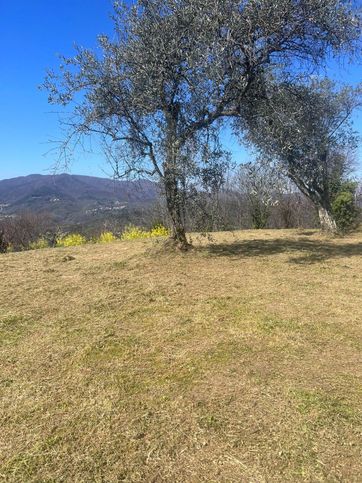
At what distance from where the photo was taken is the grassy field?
2.31 meters

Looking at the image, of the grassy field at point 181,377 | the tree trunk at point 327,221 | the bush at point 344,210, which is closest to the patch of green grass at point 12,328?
the grassy field at point 181,377

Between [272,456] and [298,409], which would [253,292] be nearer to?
[298,409]

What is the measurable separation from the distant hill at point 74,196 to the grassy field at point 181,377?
2480mm

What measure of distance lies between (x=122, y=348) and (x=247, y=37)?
5007 millimetres

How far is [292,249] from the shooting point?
8.64 metres

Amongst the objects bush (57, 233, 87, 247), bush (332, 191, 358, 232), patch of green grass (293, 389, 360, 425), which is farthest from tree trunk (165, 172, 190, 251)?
bush (332, 191, 358, 232)

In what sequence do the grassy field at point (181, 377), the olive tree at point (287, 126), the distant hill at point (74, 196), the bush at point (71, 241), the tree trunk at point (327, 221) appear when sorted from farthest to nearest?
the bush at point (71, 241), the tree trunk at point (327, 221), the distant hill at point (74, 196), the olive tree at point (287, 126), the grassy field at point (181, 377)

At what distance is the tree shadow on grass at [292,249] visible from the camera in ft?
25.7

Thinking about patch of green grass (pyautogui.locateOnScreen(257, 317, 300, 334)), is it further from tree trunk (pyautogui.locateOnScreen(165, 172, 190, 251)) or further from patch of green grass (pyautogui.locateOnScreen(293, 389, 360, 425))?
tree trunk (pyautogui.locateOnScreen(165, 172, 190, 251))

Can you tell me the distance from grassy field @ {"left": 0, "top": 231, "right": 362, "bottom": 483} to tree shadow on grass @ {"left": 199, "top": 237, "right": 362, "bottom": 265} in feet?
4.62

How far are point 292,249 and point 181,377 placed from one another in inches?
233

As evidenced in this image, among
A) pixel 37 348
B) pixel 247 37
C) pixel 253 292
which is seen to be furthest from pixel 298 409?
pixel 247 37

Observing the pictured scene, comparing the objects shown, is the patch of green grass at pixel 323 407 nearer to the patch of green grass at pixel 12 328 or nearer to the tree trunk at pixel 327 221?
the patch of green grass at pixel 12 328

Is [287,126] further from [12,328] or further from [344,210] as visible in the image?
[344,210]
